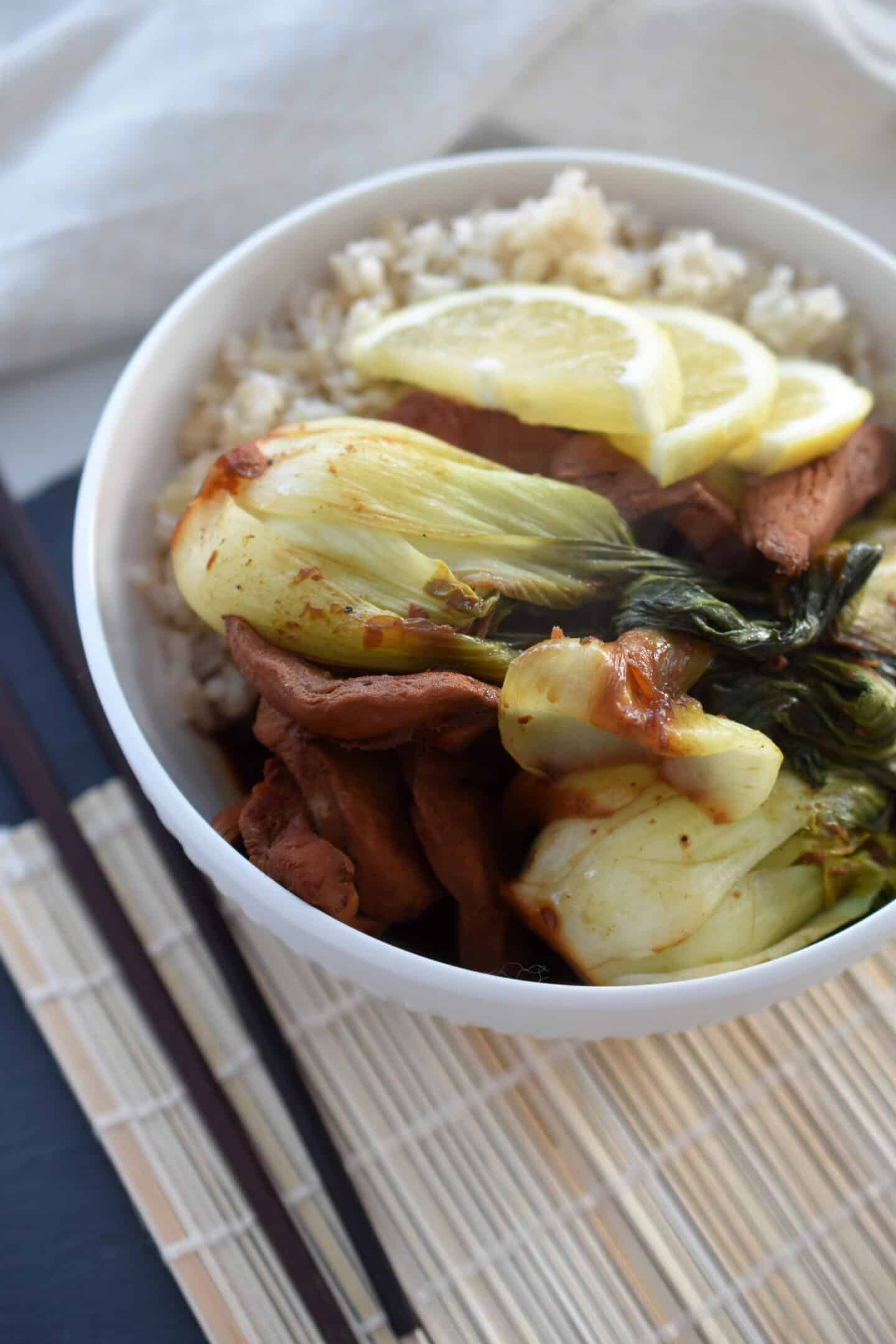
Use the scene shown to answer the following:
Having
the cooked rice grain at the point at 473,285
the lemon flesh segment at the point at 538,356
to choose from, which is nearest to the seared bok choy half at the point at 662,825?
the lemon flesh segment at the point at 538,356

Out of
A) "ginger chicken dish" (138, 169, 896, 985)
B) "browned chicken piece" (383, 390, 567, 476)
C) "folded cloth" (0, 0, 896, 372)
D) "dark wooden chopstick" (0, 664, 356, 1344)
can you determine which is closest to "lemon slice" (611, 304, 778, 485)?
"ginger chicken dish" (138, 169, 896, 985)

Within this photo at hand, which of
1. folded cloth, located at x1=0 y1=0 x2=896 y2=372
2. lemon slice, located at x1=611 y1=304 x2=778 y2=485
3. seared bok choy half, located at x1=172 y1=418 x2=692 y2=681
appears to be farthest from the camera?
folded cloth, located at x1=0 y1=0 x2=896 y2=372

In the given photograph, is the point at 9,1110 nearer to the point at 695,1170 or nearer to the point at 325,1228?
the point at 325,1228

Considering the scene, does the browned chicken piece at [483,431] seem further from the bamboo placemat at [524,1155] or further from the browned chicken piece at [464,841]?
the bamboo placemat at [524,1155]

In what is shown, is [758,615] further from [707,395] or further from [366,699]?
Answer: [366,699]

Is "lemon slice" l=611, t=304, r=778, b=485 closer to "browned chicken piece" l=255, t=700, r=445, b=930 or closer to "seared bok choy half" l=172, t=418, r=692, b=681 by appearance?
"seared bok choy half" l=172, t=418, r=692, b=681

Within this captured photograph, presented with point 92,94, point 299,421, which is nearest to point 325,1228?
point 299,421
